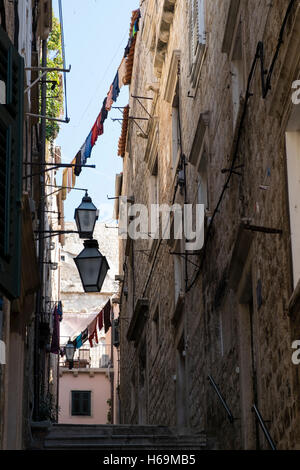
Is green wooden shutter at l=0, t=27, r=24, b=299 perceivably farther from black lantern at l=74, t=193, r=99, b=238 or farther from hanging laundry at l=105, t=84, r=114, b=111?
hanging laundry at l=105, t=84, r=114, b=111

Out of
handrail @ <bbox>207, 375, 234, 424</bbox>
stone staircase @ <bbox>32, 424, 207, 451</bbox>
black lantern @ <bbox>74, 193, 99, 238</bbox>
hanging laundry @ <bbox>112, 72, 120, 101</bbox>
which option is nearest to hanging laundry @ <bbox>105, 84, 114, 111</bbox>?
hanging laundry @ <bbox>112, 72, 120, 101</bbox>

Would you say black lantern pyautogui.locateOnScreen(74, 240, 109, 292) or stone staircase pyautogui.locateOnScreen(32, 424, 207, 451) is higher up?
black lantern pyautogui.locateOnScreen(74, 240, 109, 292)

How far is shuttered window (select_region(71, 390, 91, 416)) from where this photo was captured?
5066cm

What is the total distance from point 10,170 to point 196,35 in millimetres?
9201

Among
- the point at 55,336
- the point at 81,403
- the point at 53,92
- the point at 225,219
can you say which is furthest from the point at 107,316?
the point at 225,219

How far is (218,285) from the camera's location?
1302 centimetres

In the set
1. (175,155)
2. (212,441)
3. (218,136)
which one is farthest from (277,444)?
(175,155)

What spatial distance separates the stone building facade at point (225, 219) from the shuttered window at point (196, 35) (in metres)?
0.03

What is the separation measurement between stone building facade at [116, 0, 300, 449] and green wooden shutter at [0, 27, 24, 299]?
2.37 meters

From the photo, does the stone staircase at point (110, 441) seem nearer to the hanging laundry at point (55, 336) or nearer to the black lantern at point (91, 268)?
the black lantern at point (91, 268)

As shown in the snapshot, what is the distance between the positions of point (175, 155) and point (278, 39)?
32.4 feet

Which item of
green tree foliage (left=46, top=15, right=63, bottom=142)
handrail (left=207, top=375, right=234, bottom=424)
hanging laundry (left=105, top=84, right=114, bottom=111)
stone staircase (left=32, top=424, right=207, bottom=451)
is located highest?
green tree foliage (left=46, top=15, right=63, bottom=142)

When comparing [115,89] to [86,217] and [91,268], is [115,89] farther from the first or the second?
[91,268]

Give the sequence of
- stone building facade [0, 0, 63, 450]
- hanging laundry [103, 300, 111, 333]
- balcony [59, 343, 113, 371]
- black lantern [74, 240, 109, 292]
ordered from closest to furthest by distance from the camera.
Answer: stone building facade [0, 0, 63, 450] → black lantern [74, 240, 109, 292] → hanging laundry [103, 300, 111, 333] → balcony [59, 343, 113, 371]
